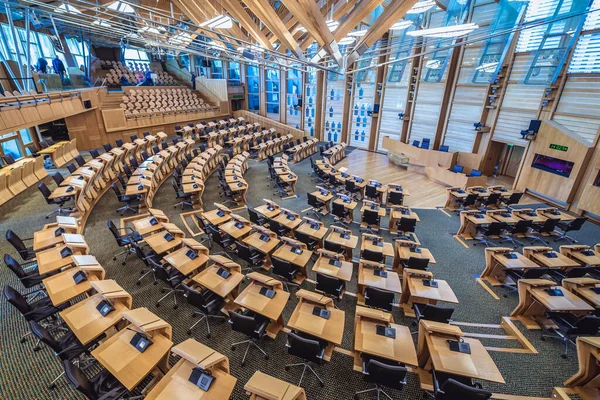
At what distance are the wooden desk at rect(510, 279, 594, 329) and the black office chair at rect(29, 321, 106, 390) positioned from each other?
758cm

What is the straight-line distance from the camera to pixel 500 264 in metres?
6.49

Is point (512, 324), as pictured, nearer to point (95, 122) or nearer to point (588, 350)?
point (588, 350)

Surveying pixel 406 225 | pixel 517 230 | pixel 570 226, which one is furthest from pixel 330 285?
pixel 570 226

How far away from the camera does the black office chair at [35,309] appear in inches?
156

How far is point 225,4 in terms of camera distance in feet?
28.9

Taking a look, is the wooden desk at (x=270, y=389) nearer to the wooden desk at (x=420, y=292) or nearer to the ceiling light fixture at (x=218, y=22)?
the wooden desk at (x=420, y=292)

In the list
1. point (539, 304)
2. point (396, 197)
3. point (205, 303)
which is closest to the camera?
point (205, 303)

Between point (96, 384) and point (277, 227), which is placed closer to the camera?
point (96, 384)

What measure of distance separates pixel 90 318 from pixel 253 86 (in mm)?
23601

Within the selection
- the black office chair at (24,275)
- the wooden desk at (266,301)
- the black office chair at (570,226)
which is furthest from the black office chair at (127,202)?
the black office chair at (570,226)

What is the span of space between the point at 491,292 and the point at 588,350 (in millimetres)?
2473

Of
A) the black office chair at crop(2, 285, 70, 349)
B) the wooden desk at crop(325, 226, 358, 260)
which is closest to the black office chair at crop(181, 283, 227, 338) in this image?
the black office chair at crop(2, 285, 70, 349)

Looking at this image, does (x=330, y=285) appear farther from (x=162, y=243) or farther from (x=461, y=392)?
(x=162, y=243)

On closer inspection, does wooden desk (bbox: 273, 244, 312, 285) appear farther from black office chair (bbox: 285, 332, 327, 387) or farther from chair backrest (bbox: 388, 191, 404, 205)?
chair backrest (bbox: 388, 191, 404, 205)
